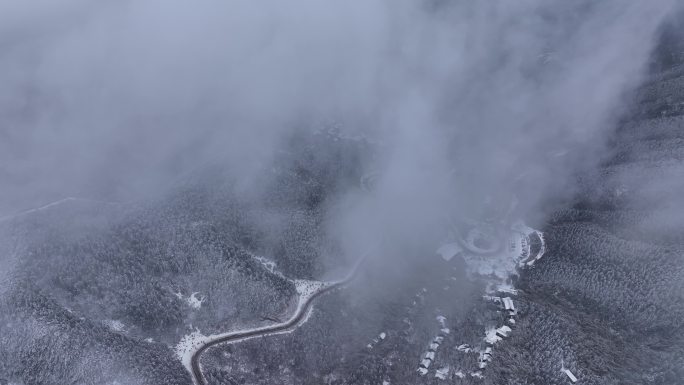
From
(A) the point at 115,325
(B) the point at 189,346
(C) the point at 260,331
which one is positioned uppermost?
(A) the point at 115,325

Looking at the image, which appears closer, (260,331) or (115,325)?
(115,325)

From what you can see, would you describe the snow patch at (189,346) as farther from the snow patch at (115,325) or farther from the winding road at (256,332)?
the snow patch at (115,325)

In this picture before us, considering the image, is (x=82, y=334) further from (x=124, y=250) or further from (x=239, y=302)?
(x=239, y=302)

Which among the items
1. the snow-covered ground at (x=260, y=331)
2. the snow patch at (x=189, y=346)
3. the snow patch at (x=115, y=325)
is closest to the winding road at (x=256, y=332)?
the snow-covered ground at (x=260, y=331)

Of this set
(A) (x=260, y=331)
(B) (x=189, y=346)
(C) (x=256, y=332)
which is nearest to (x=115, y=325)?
(B) (x=189, y=346)

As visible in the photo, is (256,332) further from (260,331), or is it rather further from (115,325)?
(115,325)

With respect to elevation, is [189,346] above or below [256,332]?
above

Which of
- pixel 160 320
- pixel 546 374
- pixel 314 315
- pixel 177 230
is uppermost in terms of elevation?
pixel 177 230

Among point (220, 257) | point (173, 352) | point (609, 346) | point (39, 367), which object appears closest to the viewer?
point (39, 367)

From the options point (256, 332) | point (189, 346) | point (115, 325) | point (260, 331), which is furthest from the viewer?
point (260, 331)

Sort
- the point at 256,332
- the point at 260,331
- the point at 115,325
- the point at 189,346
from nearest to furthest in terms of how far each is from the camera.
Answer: the point at 115,325, the point at 189,346, the point at 256,332, the point at 260,331

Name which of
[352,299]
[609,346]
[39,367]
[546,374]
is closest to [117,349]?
[39,367]
